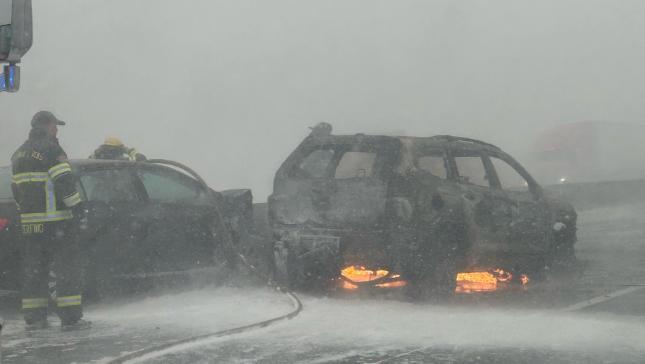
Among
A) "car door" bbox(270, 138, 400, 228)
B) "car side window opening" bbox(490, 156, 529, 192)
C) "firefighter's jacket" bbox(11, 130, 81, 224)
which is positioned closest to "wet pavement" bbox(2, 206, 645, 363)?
"car door" bbox(270, 138, 400, 228)

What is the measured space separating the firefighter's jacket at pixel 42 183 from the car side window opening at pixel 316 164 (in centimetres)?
249

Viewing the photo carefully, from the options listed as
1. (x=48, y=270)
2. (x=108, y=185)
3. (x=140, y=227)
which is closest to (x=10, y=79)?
(x=48, y=270)

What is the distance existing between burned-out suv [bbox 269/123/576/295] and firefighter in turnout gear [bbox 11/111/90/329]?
230cm

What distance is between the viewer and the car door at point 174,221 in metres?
8.05

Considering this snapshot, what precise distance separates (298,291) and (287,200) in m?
0.95

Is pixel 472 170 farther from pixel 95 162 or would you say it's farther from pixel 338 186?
pixel 95 162

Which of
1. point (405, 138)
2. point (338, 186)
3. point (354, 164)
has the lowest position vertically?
point (338, 186)

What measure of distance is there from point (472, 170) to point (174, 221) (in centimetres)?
310

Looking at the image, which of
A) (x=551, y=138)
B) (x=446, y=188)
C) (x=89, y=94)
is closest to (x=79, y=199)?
(x=446, y=188)

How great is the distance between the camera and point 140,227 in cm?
790

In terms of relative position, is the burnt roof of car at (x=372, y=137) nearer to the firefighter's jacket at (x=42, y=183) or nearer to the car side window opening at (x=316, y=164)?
the car side window opening at (x=316, y=164)

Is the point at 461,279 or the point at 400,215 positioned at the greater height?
the point at 400,215

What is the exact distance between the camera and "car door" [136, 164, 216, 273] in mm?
8055

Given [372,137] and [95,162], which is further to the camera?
[372,137]
